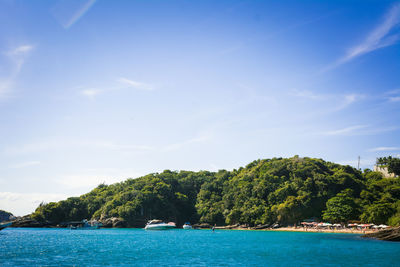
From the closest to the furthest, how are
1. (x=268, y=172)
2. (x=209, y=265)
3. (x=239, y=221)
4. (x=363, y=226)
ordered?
(x=209, y=265), (x=363, y=226), (x=239, y=221), (x=268, y=172)

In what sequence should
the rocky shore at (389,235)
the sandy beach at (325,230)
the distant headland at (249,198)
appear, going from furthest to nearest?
the distant headland at (249,198) → the sandy beach at (325,230) → the rocky shore at (389,235)

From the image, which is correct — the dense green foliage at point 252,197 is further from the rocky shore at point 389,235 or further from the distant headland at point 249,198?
the rocky shore at point 389,235

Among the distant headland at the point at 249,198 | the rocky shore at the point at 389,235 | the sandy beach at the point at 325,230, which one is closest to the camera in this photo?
the rocky shore at the point at 389,235

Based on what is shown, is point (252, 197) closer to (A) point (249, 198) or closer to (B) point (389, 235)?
(A) point (249, 198)

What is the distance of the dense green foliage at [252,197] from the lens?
9094 centimetres

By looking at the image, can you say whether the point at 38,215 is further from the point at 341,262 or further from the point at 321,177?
the point at 341,262


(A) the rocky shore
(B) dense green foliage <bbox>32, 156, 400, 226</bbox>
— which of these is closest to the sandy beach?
(B) dense green foliage <bbox>32, 156, 400, 226</bbox>

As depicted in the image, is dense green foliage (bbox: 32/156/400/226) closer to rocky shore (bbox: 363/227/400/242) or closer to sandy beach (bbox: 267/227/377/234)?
sandy beach (bbox: 267/227/377/234)

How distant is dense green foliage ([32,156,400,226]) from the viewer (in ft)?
298

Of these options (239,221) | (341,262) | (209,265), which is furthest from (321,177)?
(209,265)

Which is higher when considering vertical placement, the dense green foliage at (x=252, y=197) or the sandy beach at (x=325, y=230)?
the dense green foliage at (x=252, y=197)

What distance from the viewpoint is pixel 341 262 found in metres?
31.9

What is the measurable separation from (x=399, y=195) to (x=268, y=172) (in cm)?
4259

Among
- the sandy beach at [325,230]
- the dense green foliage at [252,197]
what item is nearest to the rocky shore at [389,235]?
the dense green foliage at [252,197]
